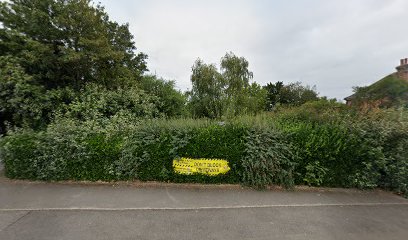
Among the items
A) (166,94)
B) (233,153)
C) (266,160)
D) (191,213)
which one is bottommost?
(191,213)

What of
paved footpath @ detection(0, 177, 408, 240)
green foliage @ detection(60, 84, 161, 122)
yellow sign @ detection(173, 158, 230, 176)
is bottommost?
paved footpath @ detection(0, 177, 408, 240)

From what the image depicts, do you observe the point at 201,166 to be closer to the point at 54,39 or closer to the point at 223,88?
the point at 54,39

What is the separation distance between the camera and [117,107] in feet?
28.5

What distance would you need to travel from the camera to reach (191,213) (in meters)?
4.14

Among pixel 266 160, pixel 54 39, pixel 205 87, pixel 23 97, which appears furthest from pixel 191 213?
pixel 205 87

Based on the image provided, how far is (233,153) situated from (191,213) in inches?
77.9

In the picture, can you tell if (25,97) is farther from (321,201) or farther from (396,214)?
(396,214)

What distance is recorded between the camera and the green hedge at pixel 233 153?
555 centimetres

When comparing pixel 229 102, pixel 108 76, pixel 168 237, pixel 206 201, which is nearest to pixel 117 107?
pixel 108 76

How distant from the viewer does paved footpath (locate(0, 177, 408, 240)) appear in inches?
138

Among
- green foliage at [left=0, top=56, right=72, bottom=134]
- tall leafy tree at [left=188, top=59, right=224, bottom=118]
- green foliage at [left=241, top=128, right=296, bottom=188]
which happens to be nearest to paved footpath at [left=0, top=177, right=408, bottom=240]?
green foliage at [left=241, top=128, right=296, bottom=188]

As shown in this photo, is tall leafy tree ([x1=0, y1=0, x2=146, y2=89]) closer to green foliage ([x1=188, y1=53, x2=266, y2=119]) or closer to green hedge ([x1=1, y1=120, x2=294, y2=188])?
green hedge ([x1=1, y1=120, x2=294, y2=188])

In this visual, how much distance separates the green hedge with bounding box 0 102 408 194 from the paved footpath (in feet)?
1.09

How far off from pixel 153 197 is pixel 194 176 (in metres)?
1.21
